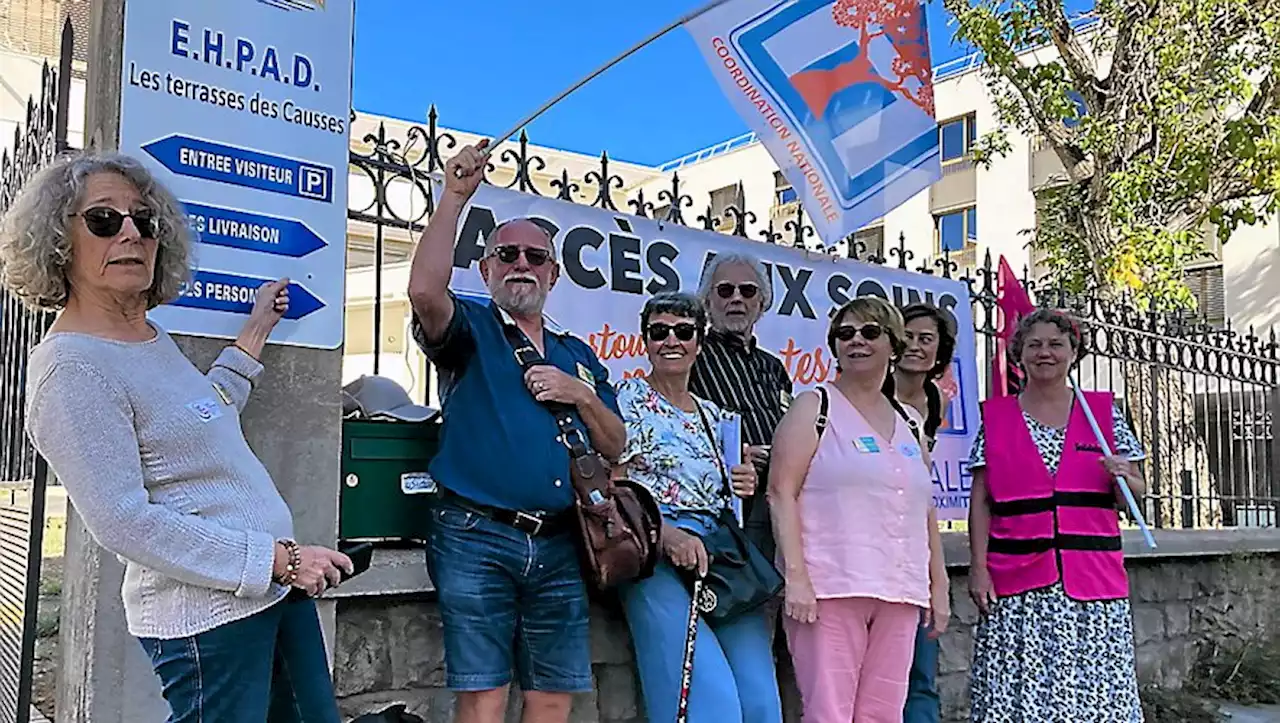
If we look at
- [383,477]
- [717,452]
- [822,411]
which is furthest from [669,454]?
[383,477]

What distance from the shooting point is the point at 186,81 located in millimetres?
2889

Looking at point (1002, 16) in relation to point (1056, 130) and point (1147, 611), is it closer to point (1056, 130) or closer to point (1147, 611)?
point (1056, 130)

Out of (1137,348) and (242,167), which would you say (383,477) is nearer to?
(242,167)

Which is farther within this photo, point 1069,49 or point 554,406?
point 1069,49

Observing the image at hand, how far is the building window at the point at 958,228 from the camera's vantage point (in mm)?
23797

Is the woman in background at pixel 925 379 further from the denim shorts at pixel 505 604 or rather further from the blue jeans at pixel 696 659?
the denim shorts at pixel 505 604

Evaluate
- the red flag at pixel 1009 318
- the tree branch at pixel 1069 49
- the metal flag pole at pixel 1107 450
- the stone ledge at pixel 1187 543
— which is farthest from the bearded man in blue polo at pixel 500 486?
the tree branch at pixel 1069 49

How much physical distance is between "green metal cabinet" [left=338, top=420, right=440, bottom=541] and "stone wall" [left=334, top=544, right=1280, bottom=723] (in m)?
0.22

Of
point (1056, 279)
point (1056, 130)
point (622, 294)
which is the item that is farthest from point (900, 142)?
point (1056, 279)

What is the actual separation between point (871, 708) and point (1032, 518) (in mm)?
1028

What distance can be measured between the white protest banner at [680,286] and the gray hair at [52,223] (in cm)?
169

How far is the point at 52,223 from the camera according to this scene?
6.95ft

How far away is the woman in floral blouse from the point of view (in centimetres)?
328

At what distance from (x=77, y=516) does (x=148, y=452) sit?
953 millimetres
